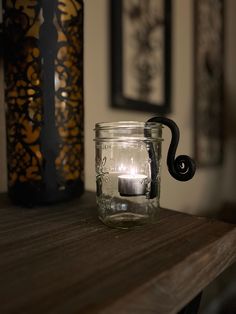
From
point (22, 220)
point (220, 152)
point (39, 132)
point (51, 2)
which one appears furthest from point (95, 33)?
point (220, 152)

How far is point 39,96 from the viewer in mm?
508

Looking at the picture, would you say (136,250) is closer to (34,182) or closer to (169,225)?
(169,225)

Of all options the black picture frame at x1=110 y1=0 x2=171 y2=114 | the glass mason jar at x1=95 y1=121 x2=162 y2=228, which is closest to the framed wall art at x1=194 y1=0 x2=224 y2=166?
the black picture frame at x1=110 y1=0 x2=171 y2=114

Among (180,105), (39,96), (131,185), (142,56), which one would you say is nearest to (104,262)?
(131,185)

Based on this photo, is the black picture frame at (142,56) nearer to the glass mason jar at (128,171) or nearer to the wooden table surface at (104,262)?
the glass mason jar at (128,171)

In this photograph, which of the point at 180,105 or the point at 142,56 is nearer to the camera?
the point at 142,56

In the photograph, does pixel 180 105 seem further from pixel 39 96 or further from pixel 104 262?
pixel 104 262

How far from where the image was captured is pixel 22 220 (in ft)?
1.46

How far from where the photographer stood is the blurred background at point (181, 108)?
0.86 meters

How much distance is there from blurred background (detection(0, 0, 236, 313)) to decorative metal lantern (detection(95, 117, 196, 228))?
0.29m

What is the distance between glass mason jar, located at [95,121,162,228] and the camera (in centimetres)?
45

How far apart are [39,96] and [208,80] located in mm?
1152

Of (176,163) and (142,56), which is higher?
(142,56)

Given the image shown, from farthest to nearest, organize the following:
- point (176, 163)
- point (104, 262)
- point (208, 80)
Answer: point (208, 80) → point (176, 163) → point (104, 262)
